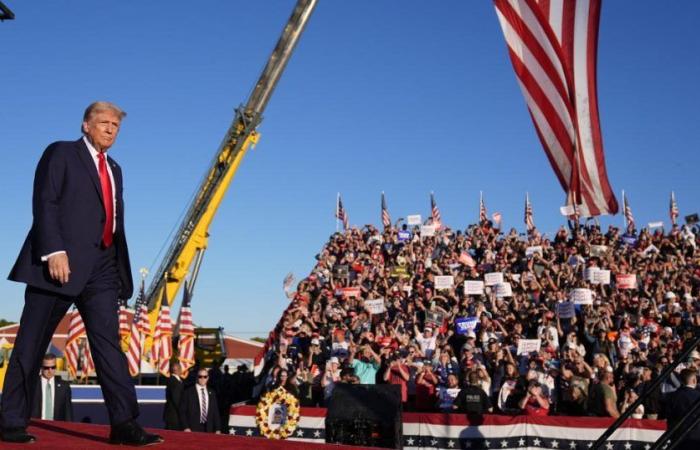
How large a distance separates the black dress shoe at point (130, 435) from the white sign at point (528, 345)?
1058 cm

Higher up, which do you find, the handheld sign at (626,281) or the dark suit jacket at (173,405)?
the handheld sign at (626,281)

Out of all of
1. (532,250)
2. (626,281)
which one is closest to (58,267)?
(626,281)

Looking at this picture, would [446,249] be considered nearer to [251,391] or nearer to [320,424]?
[251,391]

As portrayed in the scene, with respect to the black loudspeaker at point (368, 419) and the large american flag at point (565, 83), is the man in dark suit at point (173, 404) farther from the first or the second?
the large american flag at point (565, 83)

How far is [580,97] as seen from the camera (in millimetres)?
8852

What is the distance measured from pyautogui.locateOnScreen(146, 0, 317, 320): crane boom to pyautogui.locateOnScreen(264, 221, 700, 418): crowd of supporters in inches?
151

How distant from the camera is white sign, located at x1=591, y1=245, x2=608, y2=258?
18.7 m

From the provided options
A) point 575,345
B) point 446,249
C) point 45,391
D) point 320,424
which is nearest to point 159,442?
point 45,391

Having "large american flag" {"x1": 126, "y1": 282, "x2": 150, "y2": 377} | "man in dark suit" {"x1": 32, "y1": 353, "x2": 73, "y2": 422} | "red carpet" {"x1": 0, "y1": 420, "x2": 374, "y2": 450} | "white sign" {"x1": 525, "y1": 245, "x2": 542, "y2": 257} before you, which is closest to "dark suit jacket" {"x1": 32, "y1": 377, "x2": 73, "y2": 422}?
"man in dark suit" {"x1": 32, "y1": 353, "x2": 73, "y2": 422}

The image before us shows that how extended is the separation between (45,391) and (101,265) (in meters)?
5.24

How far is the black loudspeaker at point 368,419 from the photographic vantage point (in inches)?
364

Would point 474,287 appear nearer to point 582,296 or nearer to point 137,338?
point 582,296

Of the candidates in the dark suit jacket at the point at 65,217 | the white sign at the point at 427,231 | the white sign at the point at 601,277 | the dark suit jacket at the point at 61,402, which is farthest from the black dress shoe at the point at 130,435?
the white sign at the point at 427,231

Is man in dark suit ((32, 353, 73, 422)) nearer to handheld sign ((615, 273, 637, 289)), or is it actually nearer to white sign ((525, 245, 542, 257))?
handheld sign ((615, 273, 637, 289))
